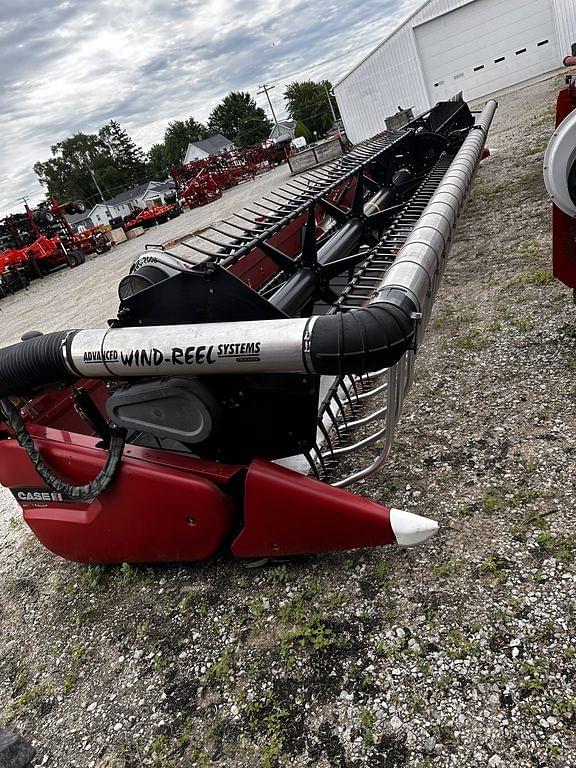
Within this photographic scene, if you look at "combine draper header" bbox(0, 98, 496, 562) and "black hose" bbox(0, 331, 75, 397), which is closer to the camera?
"combine draper header" bbox(0, 98, 496, 562)

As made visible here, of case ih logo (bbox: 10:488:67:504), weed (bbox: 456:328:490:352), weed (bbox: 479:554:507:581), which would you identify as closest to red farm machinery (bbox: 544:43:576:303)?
weed (bbox: 456:328:490:352)

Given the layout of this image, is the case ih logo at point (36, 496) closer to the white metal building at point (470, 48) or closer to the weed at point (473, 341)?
the weed at point (473, 341)

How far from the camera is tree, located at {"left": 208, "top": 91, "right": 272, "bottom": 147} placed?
6838cm

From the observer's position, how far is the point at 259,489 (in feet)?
7.13

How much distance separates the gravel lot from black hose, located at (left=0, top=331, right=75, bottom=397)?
40.0 inches

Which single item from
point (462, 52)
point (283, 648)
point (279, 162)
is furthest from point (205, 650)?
point (279, 162)

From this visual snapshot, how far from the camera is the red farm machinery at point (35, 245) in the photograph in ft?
64.0

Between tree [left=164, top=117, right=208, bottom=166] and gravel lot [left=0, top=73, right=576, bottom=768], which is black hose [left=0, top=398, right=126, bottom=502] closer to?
gravel lot [left=0, top=73, right=576, bottom=768]

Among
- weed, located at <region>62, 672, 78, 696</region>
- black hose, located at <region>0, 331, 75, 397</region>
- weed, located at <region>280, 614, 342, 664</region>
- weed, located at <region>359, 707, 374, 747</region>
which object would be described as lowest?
weed, located at <region>359, 707, 374, 747</region>

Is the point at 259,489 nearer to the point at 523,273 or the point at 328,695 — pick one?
the point at 328,695

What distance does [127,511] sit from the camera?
7.95 ft

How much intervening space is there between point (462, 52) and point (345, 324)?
21519 millimetres

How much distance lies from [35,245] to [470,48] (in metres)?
16.6

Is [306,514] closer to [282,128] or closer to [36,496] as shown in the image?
[36,496]
